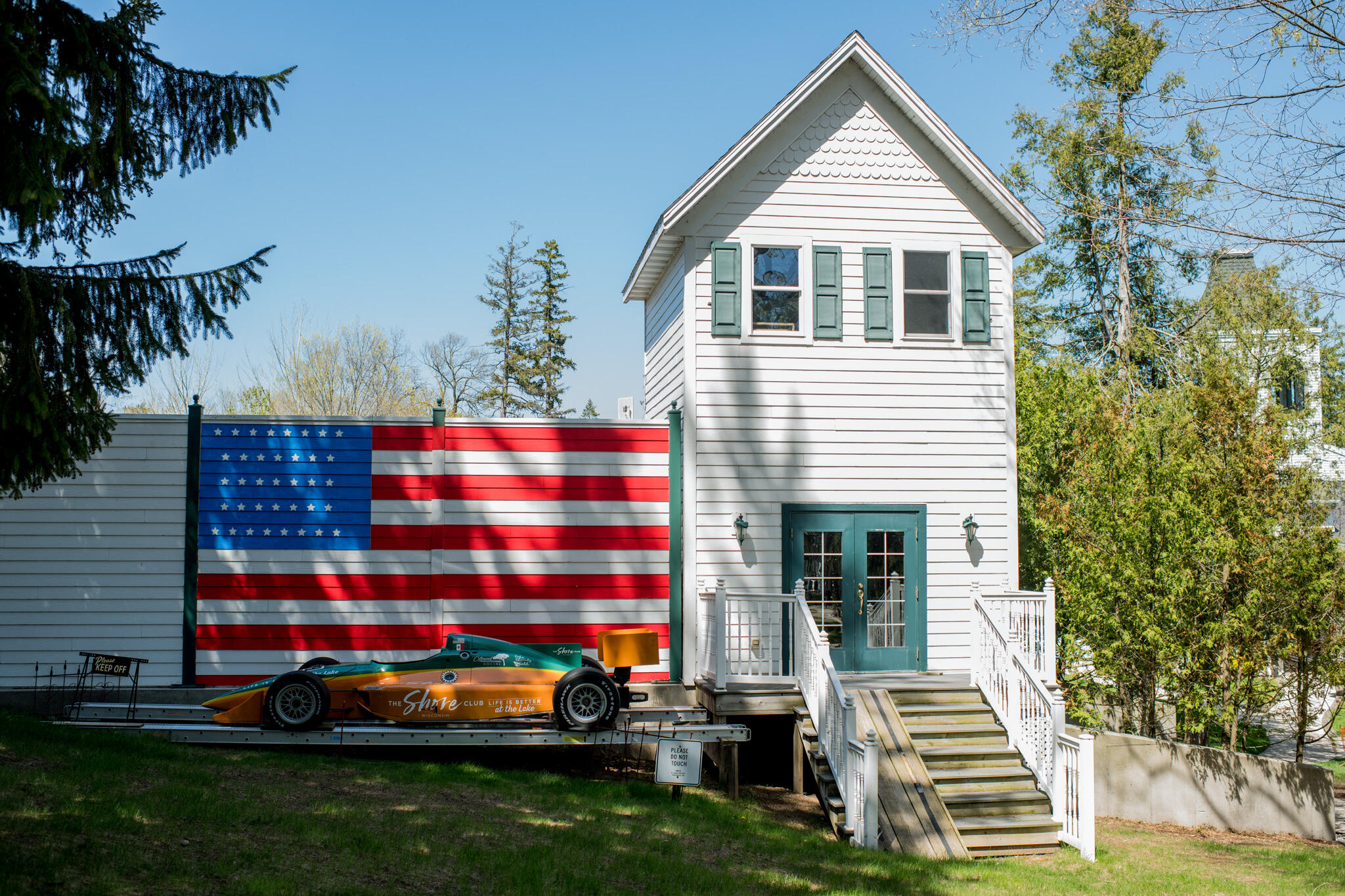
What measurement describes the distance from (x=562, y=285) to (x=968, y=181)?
34.9 metres

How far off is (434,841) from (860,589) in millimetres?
6230

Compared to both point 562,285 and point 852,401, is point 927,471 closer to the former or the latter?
point 852,401

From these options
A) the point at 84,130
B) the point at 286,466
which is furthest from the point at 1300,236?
the point at 286,466

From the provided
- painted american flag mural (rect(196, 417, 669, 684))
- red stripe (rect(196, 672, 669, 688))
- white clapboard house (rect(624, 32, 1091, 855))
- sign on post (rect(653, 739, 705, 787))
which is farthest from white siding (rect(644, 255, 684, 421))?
red stripe (rect(196, 672, 669, 688))

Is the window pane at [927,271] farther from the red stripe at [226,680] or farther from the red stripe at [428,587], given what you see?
the red stripe at [226,680]

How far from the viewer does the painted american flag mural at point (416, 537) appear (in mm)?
11422

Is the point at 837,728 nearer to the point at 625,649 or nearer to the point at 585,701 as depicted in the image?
the point at 625,649

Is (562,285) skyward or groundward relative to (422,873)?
skyward

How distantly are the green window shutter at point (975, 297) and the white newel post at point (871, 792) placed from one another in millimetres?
5674

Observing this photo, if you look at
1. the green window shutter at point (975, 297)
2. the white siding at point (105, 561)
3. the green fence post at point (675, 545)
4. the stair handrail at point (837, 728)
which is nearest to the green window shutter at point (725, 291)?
the green fence post at point (675, 545)

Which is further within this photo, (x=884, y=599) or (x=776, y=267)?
(x=776, y=267)

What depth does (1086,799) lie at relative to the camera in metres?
9.22

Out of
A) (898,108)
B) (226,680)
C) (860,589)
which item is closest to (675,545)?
(860,589)

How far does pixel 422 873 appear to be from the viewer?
688 cm
